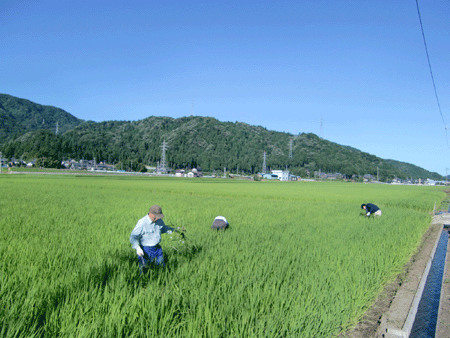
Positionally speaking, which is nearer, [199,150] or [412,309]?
[412,309]

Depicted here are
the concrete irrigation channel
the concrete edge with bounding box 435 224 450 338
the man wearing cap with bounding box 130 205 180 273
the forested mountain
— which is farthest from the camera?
the forested mountain

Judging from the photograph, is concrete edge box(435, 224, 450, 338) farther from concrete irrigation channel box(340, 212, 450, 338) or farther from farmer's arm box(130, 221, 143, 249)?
farmer's arm box(130, 221, 143, 249)

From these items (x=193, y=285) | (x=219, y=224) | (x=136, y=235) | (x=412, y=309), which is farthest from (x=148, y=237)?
(x=219, y=224)

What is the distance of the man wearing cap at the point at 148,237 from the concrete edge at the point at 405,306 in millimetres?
2734

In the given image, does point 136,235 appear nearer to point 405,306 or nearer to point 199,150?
point 405,306

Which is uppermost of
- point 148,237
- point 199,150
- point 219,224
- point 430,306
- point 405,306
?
point 199,150

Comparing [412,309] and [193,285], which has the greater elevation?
[193,285]

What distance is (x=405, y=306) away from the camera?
12.3 ft

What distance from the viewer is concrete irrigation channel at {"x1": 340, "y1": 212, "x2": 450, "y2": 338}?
3146 mm

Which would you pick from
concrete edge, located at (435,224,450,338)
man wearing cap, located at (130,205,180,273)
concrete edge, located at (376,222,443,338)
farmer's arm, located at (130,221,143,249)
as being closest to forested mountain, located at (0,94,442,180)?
man wearing cap, located at (130,205,180,273)

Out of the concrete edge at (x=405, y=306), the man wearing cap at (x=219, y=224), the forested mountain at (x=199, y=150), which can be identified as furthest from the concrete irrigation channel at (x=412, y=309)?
the forested mountain at (x=199, y=150)

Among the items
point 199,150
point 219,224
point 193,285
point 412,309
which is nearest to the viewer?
point 193,285

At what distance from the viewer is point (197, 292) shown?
3.05 m

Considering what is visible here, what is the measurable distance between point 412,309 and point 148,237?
3.40 m
